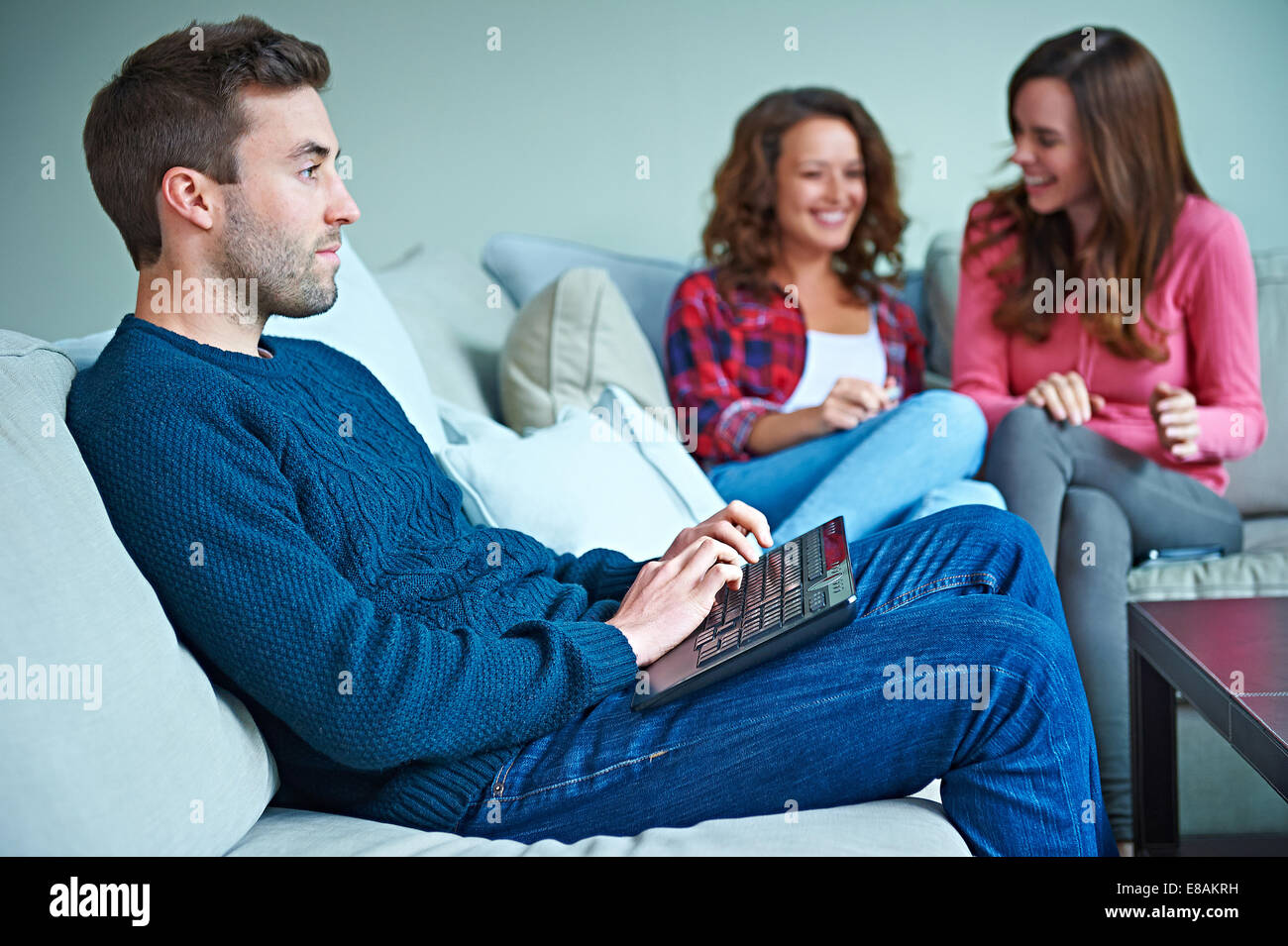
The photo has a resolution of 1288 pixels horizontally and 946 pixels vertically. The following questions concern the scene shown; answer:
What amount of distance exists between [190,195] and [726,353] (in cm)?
122

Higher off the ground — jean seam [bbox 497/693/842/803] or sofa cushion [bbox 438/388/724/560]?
sofa cushion [bbox 438/388/724/560]

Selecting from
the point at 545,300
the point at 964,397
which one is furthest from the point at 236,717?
the point at 964,397

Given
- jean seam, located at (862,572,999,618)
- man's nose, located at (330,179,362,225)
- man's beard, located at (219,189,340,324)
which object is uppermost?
man's nose, located at (330,179,362,225)

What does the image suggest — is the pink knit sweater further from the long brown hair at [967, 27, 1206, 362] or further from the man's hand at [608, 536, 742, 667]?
the man's hand at [608, 536, 742, 667]

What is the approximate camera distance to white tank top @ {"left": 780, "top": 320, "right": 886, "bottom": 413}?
211 cm

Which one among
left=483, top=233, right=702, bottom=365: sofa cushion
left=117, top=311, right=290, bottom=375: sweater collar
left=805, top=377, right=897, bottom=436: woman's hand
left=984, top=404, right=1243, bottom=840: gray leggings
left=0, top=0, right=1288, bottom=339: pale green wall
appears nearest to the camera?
left=117, top=311, right=290, bottom=375: sweater collar

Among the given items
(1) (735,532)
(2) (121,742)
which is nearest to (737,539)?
(1) (735,532)

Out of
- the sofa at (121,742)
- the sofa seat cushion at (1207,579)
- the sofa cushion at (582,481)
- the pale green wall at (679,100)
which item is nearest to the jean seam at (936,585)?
the sofa at (121,742)

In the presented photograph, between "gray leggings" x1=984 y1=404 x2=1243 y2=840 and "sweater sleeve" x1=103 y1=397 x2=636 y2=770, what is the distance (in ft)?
3.52

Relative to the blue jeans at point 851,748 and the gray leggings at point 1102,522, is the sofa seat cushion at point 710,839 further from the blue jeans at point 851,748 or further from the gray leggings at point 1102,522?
the gray leggings at point 1102,522

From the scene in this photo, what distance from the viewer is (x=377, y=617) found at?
87cm

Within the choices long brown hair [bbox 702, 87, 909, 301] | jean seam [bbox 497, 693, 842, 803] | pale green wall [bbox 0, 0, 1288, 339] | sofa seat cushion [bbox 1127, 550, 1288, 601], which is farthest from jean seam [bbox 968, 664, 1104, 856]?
pale green wall [bbox 0, 0, 1288, 339]

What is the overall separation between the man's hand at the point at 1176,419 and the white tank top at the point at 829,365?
20.5 inches

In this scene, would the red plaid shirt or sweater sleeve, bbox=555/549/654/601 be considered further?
the red plaid shirt
